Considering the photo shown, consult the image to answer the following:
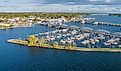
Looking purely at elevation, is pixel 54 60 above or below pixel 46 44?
below

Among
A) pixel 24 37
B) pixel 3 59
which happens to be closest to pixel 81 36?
pixel 24 37

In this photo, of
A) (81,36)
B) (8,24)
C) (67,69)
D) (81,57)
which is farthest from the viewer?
(8,24)

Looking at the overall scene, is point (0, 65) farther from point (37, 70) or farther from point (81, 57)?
point (81, 57)

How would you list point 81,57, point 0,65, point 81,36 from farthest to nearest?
point 81,36 → point 81,57 → point 0,65

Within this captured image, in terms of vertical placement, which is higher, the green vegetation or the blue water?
→ the green vegetation

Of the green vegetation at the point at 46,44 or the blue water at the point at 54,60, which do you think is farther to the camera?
the green vegetation at the point at 46,44

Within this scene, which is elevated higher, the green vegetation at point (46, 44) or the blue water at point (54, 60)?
the green vegetation at point (46, 44)

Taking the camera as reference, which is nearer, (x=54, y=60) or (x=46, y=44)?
(x=54, y=60)

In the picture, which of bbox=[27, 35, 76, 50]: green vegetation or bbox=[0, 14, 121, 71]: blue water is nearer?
bbox=[0, 14, 121, 71]: blue water
